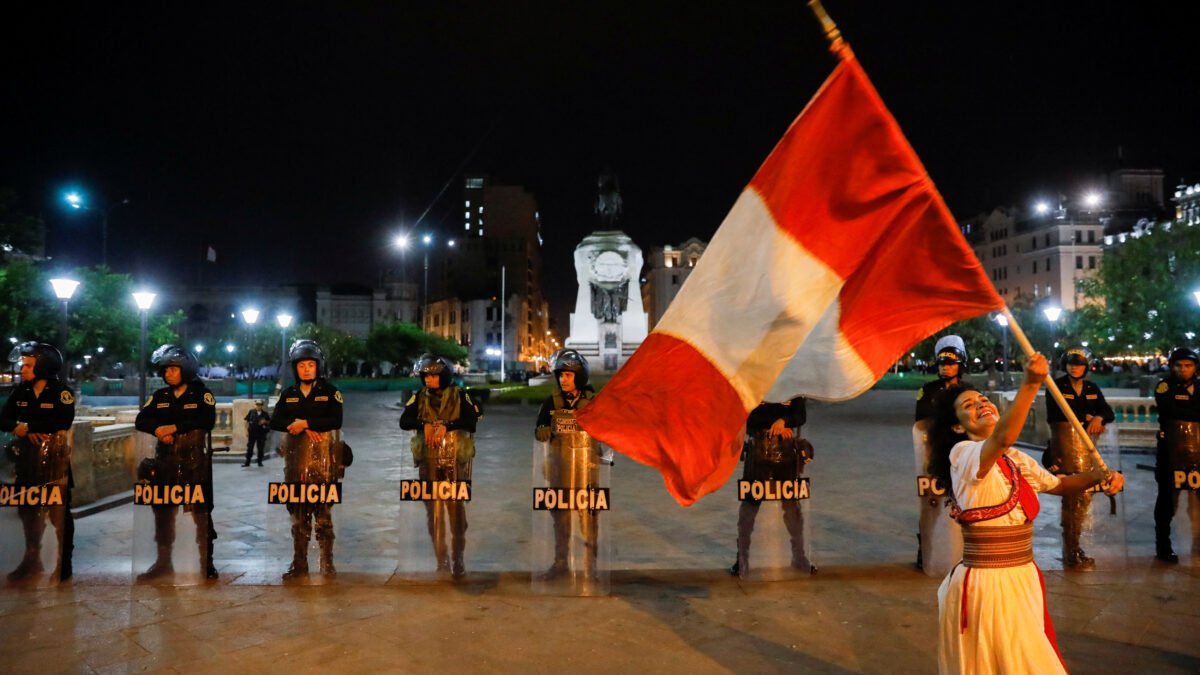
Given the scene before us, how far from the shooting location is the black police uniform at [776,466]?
741 cm

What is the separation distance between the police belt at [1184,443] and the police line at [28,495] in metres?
11.0

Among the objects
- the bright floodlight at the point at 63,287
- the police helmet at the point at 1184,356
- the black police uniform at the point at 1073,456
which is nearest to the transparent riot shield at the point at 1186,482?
the police helmet at the point at 1184,356

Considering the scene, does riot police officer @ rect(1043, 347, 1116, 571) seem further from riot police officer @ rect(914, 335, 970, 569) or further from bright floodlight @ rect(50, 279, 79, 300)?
bright floodlight @ rect(50, 279, 79, 300)

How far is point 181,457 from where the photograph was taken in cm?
745

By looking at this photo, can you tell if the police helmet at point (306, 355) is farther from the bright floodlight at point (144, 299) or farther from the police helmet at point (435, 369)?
the bright floodlight at point (144, 299)

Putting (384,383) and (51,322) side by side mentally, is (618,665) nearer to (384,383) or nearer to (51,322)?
(51,322)

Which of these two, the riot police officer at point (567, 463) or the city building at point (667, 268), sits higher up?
the city building at point (667, 268)

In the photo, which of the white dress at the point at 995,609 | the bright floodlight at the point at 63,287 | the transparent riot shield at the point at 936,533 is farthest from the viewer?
the bright floodlight at the point at 63,287

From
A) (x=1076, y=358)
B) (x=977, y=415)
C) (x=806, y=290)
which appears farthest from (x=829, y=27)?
(x=1076, y=358)

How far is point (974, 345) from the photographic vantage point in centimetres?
6619

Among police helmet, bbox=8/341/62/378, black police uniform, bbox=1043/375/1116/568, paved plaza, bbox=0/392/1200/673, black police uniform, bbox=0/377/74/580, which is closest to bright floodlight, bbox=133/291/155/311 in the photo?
paved plaza, bbox=0/392/1200/673

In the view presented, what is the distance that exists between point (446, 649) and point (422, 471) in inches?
88.8

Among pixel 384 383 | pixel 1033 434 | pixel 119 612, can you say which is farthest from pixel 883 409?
pixel 384 383

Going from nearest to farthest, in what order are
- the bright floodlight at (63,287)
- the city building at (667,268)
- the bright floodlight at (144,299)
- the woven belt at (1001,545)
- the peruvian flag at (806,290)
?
the woven belt at (1001,545), the peruvian flag at (806,290), the bright floodlight at (63,287), the bright floodlight at (144,299), the city building at (667,268)
